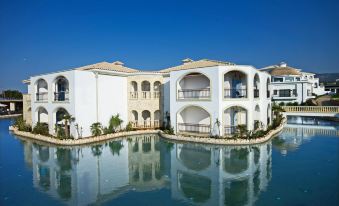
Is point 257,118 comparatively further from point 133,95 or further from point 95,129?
point 95,129

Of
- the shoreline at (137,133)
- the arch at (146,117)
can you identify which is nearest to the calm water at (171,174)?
the shoreline at (137,133)

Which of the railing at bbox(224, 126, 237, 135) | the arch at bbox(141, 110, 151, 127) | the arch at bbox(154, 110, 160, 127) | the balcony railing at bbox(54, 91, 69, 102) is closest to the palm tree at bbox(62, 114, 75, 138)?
the balcony railing at bbox(54, 91, 69, 102)

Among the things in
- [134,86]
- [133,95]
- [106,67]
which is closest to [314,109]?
[134,86]

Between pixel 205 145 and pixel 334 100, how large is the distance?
26.7 m

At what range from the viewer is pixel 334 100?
112 feet

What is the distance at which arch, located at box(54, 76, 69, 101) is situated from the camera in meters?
21.7

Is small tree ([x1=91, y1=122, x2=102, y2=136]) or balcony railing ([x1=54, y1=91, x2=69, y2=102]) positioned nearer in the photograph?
small tree ([x1=91, y1=122, x2=102, y2=136])

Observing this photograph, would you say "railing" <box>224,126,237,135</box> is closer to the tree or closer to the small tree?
the tree

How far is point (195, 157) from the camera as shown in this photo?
15164mm

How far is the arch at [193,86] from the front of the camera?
862 inches

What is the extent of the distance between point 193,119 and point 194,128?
0.97 meters

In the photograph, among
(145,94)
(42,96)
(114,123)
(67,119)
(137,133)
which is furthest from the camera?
(145,94)

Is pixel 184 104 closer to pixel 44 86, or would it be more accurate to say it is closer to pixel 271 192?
pixel 271 192

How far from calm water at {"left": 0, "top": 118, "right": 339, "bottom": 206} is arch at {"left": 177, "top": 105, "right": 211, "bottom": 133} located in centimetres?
353
